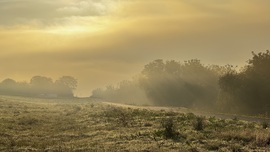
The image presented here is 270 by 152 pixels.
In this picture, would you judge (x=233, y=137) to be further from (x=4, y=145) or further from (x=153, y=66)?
(x=153, y=66)

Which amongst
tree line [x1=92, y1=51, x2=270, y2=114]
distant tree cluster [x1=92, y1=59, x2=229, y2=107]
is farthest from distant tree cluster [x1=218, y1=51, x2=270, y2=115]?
distant tree cluster [x1=92, y1=59, x2=229, y2=107]

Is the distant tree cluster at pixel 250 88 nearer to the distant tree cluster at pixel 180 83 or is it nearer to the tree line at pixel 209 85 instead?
the tree line at pixel 209 85

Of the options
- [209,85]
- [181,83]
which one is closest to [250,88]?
[209,85]

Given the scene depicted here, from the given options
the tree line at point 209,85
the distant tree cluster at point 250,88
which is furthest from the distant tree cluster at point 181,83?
the distant tree cluster at point 250,88

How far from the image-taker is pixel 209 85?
124 metres

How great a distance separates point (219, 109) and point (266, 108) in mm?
21399

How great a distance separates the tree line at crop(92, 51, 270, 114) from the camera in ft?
275

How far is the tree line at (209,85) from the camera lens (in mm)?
83938

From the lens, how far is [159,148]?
89.9 ft

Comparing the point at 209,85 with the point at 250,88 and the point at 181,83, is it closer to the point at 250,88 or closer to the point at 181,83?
the point at 181,83

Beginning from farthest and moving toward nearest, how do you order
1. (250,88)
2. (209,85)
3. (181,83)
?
(181,83), (209,85), (250,88)

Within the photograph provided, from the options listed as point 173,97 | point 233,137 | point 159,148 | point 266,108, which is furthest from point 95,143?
point 173,97

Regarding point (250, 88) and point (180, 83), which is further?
point (180, 83)

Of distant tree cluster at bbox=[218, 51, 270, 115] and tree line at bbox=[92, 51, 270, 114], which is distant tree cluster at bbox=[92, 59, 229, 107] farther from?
distant tree cluster at bbox=[218, 51, 270, 115]
